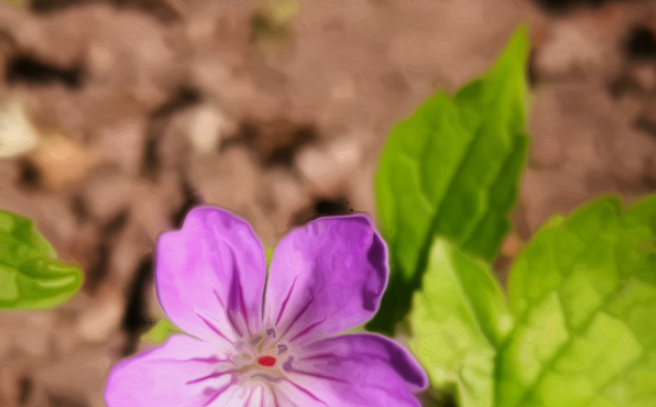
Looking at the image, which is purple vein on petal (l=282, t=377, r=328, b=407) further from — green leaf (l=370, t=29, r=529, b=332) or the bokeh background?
the bokeh background

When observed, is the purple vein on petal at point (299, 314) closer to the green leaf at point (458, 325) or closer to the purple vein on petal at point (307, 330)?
the purple vein on petal at point (307, 330)

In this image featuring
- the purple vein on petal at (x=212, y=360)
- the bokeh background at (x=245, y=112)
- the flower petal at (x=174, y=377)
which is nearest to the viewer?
the flower petal at (x=174, y=377)

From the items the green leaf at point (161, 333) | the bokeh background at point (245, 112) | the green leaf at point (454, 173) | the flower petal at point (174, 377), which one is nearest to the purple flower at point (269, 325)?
the flower petal at point (174, 377)

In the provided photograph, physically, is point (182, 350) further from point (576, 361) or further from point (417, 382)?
point (576, 361)

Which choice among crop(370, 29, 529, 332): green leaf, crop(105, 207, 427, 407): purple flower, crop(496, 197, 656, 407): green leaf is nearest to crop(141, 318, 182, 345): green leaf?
crop(105, 207, 427, 407): purple flower

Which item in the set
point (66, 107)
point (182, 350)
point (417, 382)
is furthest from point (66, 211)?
point (417, 382)
